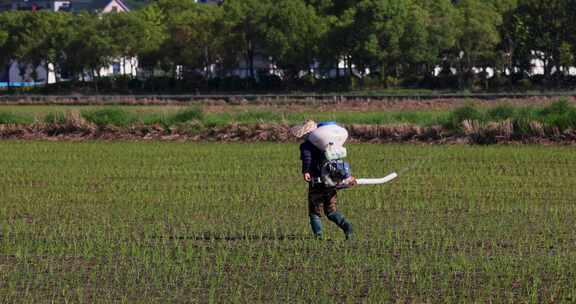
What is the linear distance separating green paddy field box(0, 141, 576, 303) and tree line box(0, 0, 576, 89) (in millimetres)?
48898

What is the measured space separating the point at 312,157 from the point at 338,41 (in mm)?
64352

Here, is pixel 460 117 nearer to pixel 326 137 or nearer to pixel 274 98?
pixel 326 137

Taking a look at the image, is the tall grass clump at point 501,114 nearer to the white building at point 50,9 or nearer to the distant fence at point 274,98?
the distant fence at point 274,98

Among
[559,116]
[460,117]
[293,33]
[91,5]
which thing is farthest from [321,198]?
[91,5]

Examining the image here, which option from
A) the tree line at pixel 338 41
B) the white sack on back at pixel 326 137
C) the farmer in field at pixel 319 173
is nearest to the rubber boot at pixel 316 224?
the farmer in field at pixel 319 173

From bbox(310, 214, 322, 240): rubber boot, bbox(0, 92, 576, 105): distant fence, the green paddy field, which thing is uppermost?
bbox(310, 214, 322, 240): rubber boot

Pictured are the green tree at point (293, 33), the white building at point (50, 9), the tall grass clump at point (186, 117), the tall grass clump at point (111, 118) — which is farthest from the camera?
the white building at point (50, 9)

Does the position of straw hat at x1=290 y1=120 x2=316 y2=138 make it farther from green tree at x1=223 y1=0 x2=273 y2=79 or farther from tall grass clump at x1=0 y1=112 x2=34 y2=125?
green tree at x1=223 y1=0 x2=273 y2=79

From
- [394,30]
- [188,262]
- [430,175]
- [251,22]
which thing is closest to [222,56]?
[251,22]

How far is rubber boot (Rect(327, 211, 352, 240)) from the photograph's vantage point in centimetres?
1515

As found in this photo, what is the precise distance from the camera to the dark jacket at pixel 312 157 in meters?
14.9

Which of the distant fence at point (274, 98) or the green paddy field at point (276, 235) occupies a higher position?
the distant fence at point (274, 98)

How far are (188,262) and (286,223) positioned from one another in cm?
364

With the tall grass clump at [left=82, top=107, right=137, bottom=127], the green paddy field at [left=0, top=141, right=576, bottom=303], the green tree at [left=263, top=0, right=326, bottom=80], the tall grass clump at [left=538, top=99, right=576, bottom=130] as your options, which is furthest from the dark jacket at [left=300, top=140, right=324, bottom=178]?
the green tree at [left=263, top=0, right=326, bottom=80]
